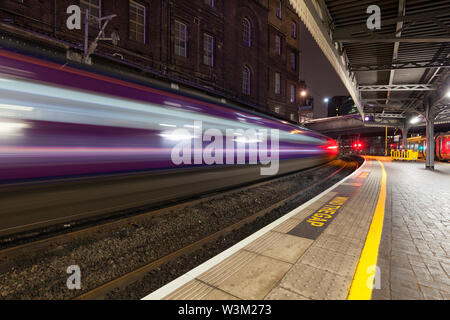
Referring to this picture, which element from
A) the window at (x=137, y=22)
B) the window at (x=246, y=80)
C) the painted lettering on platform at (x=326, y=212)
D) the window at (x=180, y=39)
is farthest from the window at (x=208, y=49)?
the painted lettering on platform at (x=326, y=212)

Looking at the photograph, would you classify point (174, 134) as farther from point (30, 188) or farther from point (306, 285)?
point (306, 285)

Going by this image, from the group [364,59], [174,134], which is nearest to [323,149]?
[364,59]

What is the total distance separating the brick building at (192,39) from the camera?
367 inches

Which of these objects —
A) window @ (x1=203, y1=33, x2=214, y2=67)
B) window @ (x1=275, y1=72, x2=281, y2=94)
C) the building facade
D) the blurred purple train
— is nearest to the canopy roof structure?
the blurred purple train

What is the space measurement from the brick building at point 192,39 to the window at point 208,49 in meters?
0.08

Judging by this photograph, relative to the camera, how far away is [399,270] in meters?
2.29

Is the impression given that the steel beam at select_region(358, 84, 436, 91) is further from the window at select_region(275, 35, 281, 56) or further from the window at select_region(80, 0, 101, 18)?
the window at select_region(80, 0, 101, 18)

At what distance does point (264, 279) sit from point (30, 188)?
339cm

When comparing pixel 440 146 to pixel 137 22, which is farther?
pixel 440 146

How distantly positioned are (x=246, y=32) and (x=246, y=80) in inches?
186

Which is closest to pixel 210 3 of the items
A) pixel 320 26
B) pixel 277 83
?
pixel 277 83

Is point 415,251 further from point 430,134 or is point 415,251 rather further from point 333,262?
point 430,134

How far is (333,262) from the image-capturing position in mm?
2443

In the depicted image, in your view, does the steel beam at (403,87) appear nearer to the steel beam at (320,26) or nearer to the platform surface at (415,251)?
the steel beam at (320,26)
